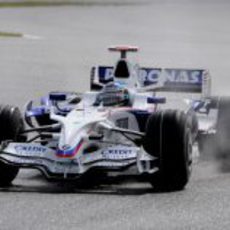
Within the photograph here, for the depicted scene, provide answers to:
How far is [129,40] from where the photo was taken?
27.8 metres

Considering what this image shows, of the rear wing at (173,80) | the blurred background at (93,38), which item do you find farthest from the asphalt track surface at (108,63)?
the rear wing at (173,80)

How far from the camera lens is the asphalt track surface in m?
8.55

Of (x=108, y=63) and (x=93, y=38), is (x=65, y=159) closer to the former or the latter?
(x=108, y=63)

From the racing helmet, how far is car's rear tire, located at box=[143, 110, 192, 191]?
56.9 inches

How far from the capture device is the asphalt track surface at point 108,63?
855 centimetres

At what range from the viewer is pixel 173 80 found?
1258cm

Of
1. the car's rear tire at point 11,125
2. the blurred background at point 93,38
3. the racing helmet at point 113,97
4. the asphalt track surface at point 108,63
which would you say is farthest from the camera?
the blurred background at point 93,38

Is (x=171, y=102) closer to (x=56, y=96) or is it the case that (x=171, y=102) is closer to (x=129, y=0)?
(x=56, y=96)

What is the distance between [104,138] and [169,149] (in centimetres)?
94

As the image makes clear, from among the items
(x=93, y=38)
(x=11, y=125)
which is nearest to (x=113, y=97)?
(x=11, y=125)

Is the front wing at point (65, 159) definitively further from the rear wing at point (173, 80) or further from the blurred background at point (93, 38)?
the blurred background at point (93, 38)

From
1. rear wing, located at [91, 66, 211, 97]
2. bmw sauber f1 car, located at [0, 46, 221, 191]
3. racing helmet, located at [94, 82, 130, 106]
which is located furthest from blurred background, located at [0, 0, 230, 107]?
bmw sauber f1 car, located at [0, 46, 221, 191]

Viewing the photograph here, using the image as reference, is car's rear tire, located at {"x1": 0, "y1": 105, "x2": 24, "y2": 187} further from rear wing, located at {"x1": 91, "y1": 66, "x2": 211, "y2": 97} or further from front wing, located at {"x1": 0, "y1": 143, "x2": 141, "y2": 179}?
rear wing, located at {"x1": 91, "y1": 66, "x2": 211, "y2": 97}

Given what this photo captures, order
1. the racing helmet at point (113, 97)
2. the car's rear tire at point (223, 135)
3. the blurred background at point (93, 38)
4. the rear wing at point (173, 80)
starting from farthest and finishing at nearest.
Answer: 1. the blurred background at point (93, 38)
2. the rear wing at point (173, 80)
3. the car's rear tire at point (223, 135)
4. the racing helmet at point (113, 97)
